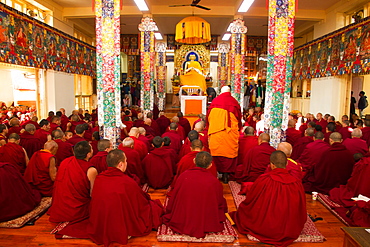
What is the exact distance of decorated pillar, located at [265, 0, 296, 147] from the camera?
19.5ft

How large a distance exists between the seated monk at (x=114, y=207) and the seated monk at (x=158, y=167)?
169 centimetres

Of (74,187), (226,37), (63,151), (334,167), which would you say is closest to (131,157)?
(63,151)

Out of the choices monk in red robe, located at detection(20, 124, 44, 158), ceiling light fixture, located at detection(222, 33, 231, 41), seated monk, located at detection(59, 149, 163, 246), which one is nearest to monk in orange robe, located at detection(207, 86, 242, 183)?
seated monk, located at detection(59, 149, 163, 246)

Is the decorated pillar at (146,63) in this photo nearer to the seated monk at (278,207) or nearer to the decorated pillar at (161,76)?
the decorated pillar at (161,76)

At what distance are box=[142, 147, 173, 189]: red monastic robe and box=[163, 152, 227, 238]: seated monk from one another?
1.66m

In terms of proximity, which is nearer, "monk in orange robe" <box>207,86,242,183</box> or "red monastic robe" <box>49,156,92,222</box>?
"red monastic robe" <box>49,156,92,222</box>

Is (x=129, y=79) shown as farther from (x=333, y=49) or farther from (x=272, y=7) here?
(x=272, y=7)

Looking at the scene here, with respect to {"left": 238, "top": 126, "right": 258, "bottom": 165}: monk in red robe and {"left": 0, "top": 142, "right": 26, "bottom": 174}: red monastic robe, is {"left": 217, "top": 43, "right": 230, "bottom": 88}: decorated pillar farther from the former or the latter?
{"left": 0, "top": 142, "right": 26, "bottom": 174}: red monastic robe

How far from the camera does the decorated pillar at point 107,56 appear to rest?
20.1ft

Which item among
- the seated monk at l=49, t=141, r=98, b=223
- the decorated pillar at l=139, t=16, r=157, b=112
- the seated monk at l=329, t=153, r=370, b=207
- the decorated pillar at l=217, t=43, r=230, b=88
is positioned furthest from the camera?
the decorated pillar at l=217, t=43, r=230, b=88

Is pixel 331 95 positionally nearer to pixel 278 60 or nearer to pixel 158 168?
pixel 278 60

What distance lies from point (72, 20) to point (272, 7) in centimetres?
1063

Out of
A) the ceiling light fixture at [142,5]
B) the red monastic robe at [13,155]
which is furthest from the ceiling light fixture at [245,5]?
the red monastic robe at [13,155]

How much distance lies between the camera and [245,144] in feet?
19.6
